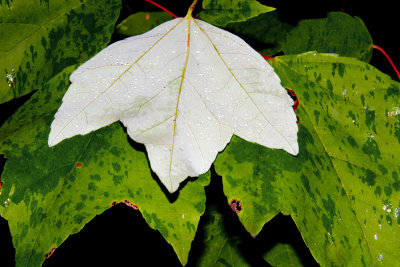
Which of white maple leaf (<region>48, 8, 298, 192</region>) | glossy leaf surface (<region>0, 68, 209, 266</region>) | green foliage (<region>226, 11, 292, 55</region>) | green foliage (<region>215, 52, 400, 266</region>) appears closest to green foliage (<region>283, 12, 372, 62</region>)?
green foliage (<region>226, 11, 292, 55</region>)

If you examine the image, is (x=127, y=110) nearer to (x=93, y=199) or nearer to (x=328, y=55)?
(x=93, y=199)

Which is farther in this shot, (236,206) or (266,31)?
(266,31)

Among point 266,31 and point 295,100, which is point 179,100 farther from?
point 266,31

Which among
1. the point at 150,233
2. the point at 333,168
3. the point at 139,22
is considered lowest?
the point at 150,233

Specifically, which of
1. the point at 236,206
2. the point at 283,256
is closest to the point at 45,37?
the point at 236,206

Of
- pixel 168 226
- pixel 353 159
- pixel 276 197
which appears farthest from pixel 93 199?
pixel 353 159

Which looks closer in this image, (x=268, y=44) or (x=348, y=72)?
(x=348, y=72)
